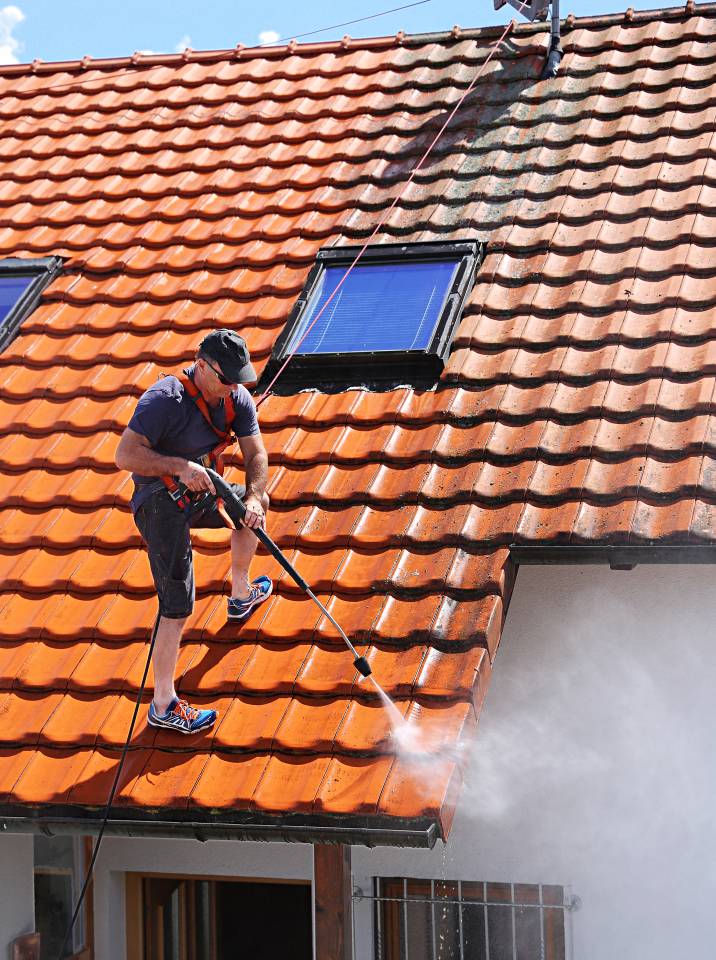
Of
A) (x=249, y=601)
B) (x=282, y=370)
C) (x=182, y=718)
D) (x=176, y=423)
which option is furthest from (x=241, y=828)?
(x=282, y=370)

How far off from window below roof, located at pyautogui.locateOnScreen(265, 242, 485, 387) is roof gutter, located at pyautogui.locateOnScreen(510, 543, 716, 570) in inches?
52.3

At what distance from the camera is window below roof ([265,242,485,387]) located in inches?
229

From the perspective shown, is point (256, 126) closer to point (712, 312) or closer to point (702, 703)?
point (712, 312)

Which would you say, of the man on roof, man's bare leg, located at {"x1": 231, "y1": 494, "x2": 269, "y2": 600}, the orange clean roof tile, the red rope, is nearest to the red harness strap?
the man on roof

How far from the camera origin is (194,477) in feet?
13.8

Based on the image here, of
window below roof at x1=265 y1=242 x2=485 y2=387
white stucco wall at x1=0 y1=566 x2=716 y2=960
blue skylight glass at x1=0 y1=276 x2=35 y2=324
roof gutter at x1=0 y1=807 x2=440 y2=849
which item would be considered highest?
blue skylight glass at x1=0 y1=276 x2=35 y2=324

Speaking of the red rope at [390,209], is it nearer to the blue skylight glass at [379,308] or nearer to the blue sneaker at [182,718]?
the blue skylight glass at [379,308]

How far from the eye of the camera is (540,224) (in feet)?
21.2

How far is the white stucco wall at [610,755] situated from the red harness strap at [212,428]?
140 centimetres

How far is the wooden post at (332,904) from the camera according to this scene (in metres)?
4.32

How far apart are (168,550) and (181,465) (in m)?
0.35

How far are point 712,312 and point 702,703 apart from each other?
1897 millimetres

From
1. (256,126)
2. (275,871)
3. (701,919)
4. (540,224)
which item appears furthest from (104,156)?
(701,919)

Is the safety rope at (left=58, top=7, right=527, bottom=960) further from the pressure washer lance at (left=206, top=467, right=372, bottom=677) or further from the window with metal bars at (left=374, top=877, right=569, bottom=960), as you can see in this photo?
the window with metal bars at (left=374, top=877, right=569, bottom=960)
